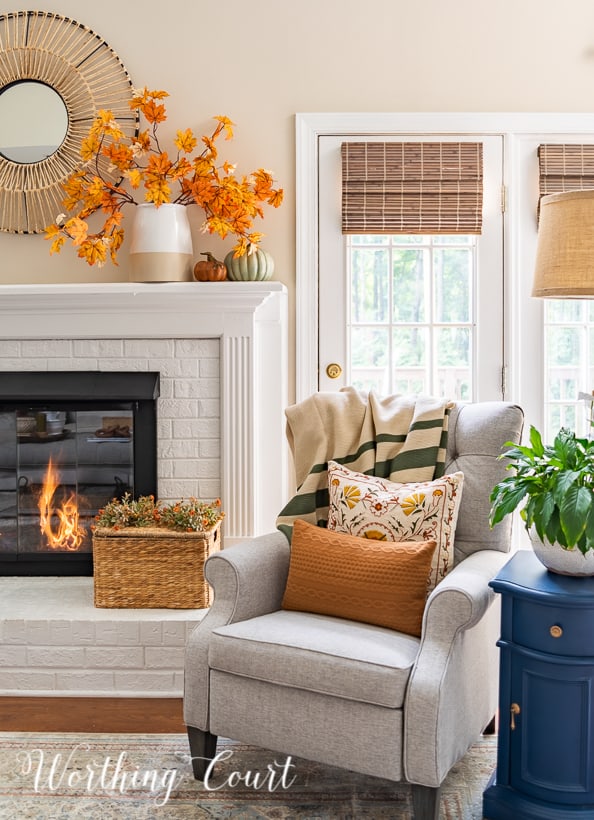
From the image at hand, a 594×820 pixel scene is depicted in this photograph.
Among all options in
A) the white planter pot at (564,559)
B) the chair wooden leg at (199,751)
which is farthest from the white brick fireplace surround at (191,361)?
the white planter pot at (564,559)

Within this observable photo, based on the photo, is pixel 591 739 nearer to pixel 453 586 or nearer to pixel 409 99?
pixel 453 586

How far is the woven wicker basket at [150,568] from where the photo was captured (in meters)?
3.02

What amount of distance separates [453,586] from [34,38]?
2790 mm

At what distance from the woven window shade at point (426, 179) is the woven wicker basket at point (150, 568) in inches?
59.5

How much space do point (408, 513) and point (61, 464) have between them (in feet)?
5.37

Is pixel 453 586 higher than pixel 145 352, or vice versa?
pixel 145 352

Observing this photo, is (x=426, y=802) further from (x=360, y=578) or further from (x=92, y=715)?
(x=92, y=715)

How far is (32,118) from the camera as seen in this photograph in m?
3.54

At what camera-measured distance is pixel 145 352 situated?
3.39 m

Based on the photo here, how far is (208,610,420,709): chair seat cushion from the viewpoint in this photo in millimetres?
2039

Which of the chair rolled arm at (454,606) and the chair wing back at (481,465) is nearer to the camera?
the chair rolled arm at (454,606)

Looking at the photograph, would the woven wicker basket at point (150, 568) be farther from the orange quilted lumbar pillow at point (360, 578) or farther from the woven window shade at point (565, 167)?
the woven window shade at point (565, 167)

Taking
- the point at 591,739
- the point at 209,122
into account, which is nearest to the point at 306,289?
the point at 209,122

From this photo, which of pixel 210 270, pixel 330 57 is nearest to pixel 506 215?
pixel 330 57
